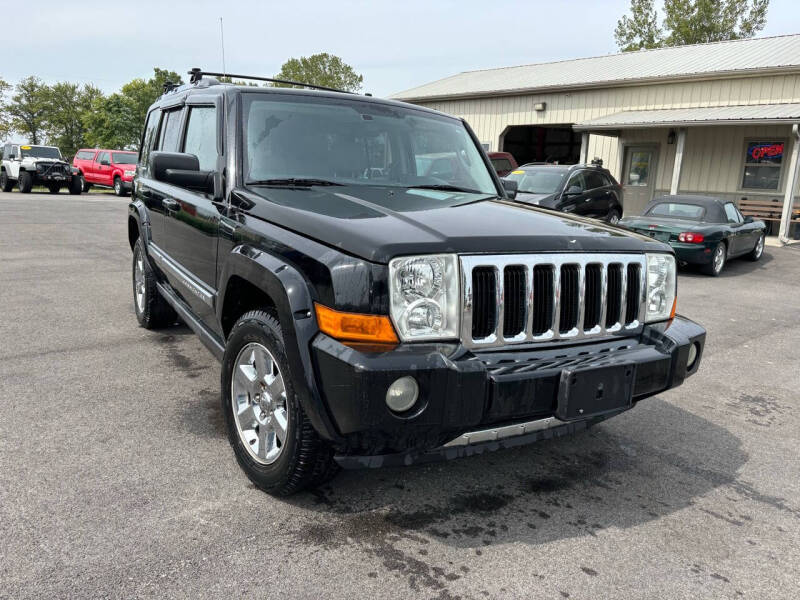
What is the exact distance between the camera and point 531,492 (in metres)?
3.00

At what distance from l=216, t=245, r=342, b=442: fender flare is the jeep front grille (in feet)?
1.96

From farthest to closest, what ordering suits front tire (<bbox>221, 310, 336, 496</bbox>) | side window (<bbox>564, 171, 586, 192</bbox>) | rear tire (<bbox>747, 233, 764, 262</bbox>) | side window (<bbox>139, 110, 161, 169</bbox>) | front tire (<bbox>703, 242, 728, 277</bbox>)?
side window (<bbox>564, 171, 586, 192</bbox>)
rear tire (<bbox>747, 233, 764, 262</bbox>)
front tire (<bbox>703, 242, 728, 277</bbox>)
side window (<bbox>139, 110, 161, 169</bbox>)
front tire (<bbox>221, 310, 336, 496</bbox>)

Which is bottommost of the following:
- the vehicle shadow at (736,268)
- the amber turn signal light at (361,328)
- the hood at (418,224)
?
the vehicle shadow at (736,268)

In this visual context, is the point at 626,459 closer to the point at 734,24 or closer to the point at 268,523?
the point at 268,523

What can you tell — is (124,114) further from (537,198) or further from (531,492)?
(531,492)

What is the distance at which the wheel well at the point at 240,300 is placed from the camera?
293cm

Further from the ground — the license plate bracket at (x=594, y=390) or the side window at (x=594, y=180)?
the side window at (x=594, y=180)

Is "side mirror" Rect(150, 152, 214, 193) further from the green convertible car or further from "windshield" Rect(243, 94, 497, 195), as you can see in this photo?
the green convertible car

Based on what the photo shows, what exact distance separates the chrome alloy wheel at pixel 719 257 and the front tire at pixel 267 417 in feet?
31.6

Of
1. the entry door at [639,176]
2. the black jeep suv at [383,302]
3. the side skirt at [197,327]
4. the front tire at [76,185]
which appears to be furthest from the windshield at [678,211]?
the front tire at [76,185]

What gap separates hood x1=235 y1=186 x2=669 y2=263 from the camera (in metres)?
2.39

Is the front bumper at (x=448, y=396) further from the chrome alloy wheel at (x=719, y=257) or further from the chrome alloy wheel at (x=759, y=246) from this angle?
the chrome alloy wheel at (x=759, y=246)

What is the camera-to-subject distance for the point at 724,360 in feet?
18.2

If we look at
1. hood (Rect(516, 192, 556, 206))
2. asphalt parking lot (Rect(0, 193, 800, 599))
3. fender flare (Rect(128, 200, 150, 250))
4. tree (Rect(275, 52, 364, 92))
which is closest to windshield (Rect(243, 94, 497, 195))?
asphalt parking lot (Rect(0, 193, 800, 599))
